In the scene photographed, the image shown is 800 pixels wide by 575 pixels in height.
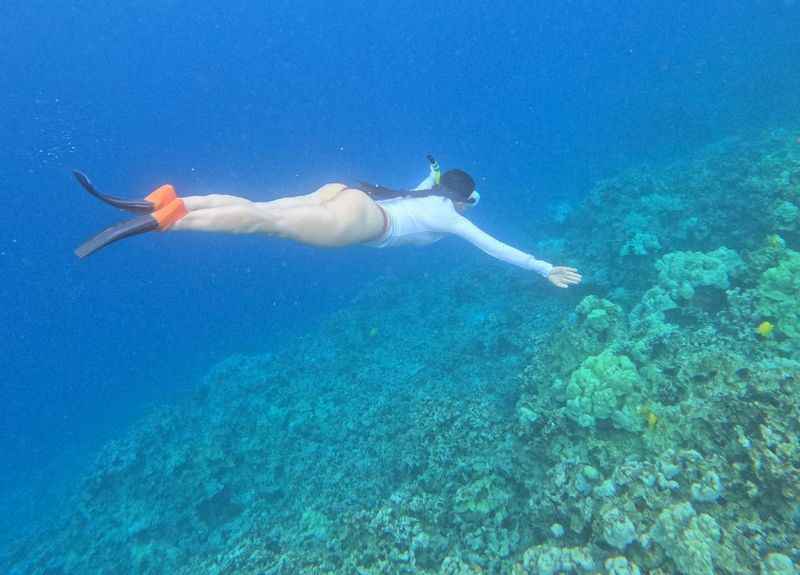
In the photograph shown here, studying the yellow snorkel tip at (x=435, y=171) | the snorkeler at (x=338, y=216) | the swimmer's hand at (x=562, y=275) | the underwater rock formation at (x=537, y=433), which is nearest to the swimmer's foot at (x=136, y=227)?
the snorkeler at (x=338, y=216)

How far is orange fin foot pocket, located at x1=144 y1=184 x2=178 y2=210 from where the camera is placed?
3.94 meters

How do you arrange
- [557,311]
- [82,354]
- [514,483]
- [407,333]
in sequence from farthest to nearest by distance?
[82,354] → [407,333] → [557,311] → [514,483]

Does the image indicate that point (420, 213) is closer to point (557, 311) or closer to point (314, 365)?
point (557, 311)

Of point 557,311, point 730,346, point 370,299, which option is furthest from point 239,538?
point 370,299

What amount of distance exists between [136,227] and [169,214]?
0.94 ft

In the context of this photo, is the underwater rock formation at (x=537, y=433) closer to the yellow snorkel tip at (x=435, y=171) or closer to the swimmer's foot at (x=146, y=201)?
the yellow snorkel tip at (x=435, y=171)

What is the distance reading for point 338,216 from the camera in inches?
182

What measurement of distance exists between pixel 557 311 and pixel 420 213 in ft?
15.5

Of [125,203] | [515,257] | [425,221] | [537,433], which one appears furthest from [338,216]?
[537,433]

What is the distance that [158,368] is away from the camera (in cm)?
3222

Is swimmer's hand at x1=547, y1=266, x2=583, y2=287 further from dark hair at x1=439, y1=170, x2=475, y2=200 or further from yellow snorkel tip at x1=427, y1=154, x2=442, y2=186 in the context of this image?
yellow snorkel tip at x1=427, y1=154, x2=442, y2=186

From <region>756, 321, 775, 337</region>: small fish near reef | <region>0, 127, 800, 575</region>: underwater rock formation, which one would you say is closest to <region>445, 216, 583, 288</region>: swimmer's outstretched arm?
<region>0, 127, 800, 575</region>: underwater rock formation

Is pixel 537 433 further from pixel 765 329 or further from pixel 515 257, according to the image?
pixel 765 329

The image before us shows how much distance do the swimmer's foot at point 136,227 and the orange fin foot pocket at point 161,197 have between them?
0.15ft
